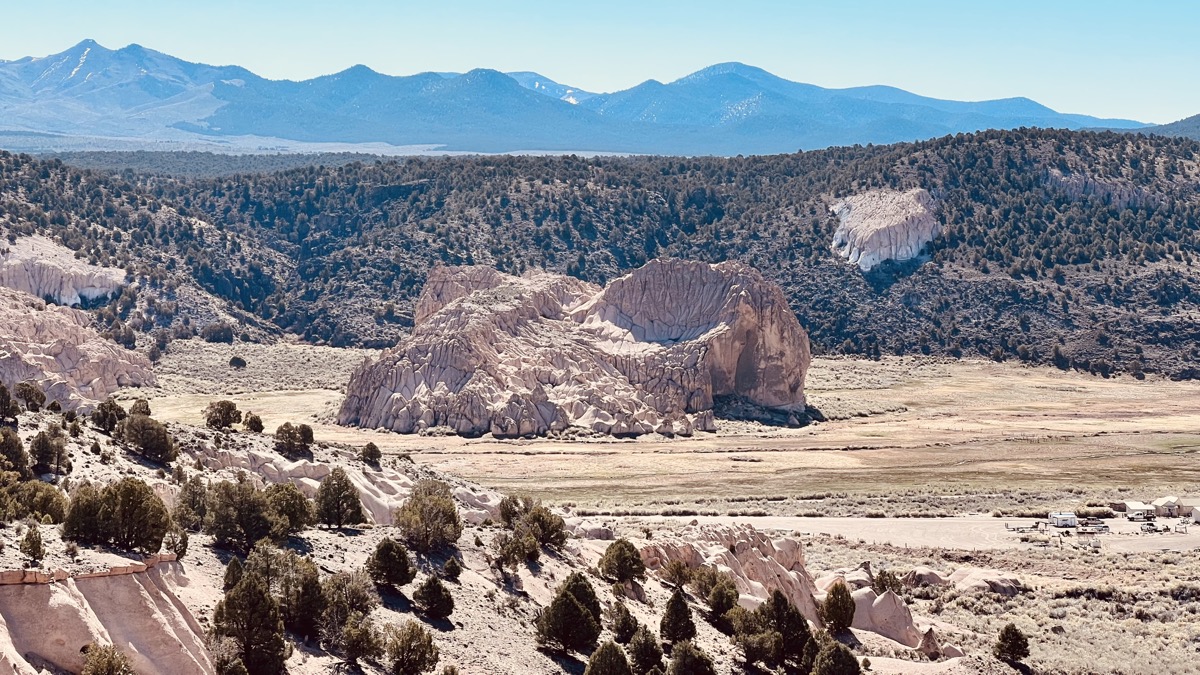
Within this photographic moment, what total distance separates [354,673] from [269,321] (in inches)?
4077

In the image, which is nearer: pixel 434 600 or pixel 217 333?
pixel 434 600

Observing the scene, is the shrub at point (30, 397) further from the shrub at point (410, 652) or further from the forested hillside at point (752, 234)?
Result: the forested hillside at point (752, 234)

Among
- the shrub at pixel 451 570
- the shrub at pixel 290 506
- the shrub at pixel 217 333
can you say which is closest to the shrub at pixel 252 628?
the shrub at pixel 290 506

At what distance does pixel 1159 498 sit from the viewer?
61.9 meters

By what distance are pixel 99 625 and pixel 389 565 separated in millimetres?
9159

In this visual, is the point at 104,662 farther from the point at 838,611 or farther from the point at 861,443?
the point at 861,443

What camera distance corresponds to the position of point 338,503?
38.1 metres

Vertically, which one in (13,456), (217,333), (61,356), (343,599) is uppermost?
(13,456)

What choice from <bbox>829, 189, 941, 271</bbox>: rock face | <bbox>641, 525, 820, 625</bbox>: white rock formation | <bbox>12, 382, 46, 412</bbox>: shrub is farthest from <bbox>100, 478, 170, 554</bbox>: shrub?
<bbox>829, 189, 941, 271</bbox>: rock face

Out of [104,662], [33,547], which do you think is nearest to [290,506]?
[33,547]

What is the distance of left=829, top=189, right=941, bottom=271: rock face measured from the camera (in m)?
134

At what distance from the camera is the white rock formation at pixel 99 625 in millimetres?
22966

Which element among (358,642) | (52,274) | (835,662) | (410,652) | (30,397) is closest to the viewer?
(358,642)

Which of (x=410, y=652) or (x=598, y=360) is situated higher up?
(x=410, y=652)
